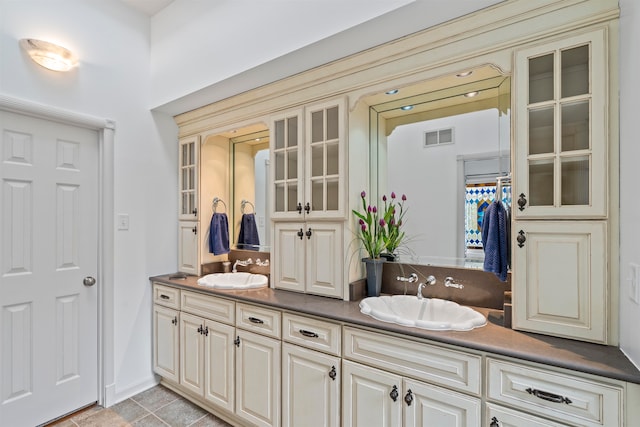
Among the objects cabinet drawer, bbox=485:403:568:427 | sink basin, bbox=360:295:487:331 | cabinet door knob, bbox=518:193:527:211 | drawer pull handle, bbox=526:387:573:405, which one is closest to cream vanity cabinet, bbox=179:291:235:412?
sink basin, bbox=360:295:487:331

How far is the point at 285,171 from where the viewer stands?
88.0 inches

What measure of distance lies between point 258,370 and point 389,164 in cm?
156

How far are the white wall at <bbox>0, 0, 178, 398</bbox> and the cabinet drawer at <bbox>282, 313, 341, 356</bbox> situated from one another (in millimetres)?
1490

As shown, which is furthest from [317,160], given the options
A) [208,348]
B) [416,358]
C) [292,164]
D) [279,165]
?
[208,348]

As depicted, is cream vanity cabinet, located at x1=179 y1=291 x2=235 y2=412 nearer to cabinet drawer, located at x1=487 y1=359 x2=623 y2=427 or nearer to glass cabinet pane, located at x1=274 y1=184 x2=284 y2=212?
glass cabinet pane, located at x1=274 y1=184 x2=284 y2=212

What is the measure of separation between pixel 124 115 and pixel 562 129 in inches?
112

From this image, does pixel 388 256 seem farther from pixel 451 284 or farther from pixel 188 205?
pixel 188 205

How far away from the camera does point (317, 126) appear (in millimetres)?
2090

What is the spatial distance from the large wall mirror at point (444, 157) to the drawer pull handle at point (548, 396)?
0.79 meters

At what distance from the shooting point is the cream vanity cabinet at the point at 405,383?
131cm

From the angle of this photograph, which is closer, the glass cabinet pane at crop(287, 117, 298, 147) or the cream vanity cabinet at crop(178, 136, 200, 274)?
the glass cabinet pane at crop(287, 117, 298, 147)

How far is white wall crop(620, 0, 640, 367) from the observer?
1.10 metres

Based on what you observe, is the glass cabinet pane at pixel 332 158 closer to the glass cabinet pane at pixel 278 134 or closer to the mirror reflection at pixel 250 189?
the glass cabinet pane at pixel 278 134

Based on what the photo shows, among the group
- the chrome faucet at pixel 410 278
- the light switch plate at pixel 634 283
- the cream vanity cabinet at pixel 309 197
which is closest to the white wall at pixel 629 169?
the light switch plate at pixel 634 283
